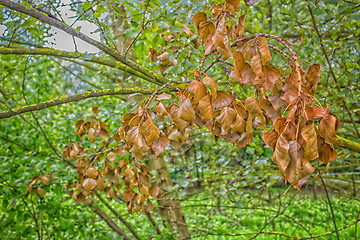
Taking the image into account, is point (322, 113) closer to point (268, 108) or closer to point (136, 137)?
point (268, 108)

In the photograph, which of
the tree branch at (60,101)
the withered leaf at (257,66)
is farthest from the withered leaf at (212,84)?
the tree branch at (60,101)

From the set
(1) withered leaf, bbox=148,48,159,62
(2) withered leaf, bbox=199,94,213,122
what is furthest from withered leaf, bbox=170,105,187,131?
(1) withered leaf, bbox=148,48,159,62

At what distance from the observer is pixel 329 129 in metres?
0.52

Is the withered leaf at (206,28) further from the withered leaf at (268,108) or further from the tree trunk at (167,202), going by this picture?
the tree trunk at (167,202)

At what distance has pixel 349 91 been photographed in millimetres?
1746

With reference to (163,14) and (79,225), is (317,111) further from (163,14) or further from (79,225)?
(79,225)

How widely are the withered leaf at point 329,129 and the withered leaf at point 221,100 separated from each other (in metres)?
0.25

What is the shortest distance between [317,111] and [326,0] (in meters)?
1.30

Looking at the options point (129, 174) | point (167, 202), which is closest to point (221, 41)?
point (129, 174)

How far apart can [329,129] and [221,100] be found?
28 cm

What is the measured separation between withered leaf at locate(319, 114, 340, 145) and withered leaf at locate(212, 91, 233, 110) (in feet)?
0.82

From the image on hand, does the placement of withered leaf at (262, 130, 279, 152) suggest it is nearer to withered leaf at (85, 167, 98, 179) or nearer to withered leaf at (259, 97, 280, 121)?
withered leaf at (259, 97, 280, 121)

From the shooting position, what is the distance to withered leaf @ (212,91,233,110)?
28.5 inches

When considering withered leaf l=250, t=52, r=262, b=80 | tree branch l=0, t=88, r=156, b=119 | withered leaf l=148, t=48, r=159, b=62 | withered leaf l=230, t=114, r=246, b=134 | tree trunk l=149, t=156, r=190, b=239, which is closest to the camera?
withered leaf l=250, t=52, r=262, b=80
